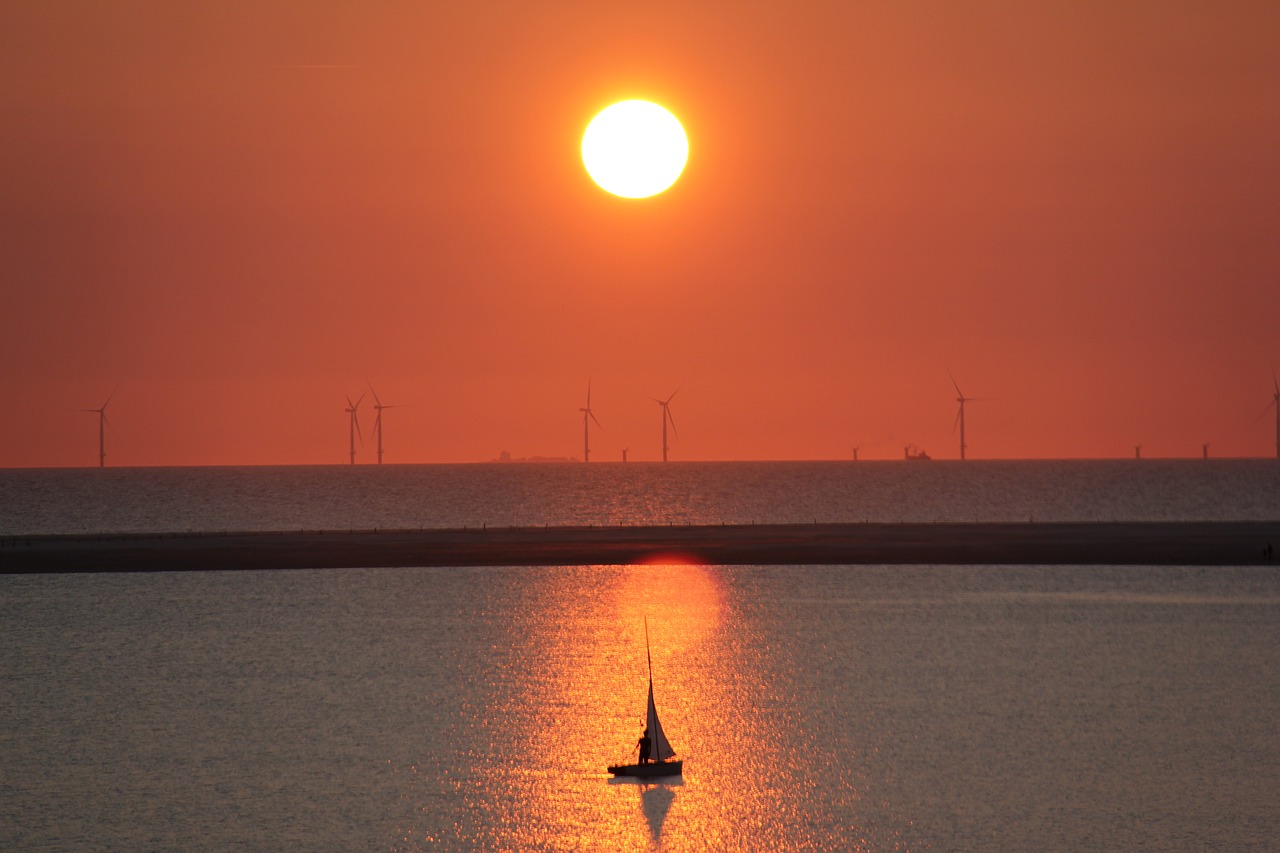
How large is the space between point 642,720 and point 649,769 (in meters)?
9.19

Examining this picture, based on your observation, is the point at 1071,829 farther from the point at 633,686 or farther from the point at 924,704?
the point at 633,686

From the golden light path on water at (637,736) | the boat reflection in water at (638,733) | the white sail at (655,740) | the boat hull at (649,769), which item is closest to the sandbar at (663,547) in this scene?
the boat reflection in water at (638,733)

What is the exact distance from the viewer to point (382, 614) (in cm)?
9975

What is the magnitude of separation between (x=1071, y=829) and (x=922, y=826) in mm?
4369

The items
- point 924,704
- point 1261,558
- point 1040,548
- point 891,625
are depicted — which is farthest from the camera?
point 1040,548

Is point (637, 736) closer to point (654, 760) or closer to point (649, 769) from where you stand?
point (654, 760)

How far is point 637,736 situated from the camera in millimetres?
57000

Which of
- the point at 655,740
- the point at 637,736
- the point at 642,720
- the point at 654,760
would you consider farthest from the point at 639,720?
the point at 654,760

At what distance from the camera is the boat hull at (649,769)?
167 ft

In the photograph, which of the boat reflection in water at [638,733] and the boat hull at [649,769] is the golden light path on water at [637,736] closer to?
the boat reflection in water at [638,733]

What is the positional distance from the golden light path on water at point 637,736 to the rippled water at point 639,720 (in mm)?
189

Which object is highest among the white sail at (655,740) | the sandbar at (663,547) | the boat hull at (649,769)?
the sandbar at (663,547)

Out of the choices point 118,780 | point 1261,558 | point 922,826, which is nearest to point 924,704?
point 922,826

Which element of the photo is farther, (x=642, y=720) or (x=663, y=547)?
(x=663, y=547)
